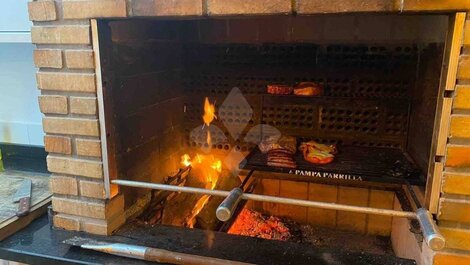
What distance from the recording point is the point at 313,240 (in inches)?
63.2

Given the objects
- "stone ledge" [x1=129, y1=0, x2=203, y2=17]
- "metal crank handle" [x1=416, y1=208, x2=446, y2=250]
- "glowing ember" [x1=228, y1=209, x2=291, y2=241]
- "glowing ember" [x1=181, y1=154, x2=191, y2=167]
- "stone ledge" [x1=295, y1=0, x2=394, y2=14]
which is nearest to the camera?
"metal crank handle" [x1=416, y1=208, x2=446, y2=250]

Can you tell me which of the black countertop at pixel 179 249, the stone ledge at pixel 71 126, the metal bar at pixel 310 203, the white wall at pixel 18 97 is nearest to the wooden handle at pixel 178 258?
the black countertop at pixel 179 249

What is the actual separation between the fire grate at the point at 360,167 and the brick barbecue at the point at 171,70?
2.4 inches

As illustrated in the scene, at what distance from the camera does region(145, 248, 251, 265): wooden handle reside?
1.01m

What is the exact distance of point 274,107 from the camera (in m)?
1.60

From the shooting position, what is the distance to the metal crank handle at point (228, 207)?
2.74 ft

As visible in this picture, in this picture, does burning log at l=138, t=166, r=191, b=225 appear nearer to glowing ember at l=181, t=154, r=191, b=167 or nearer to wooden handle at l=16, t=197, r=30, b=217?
glowing ember at l=181, t=154, r=191, b=167

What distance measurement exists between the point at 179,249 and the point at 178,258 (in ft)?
0.25

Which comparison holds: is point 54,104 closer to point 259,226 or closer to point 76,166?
point 76,166

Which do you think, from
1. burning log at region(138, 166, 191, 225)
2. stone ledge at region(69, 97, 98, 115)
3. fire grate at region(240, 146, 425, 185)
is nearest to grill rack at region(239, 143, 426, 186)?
fire grate at region(240, 146, 425, 185)

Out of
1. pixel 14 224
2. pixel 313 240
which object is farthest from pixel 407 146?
pixel 14 224

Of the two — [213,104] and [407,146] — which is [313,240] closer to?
[407,146]

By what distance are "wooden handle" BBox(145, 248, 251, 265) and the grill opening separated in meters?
0.28

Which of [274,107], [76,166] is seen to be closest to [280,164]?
[274,107]
